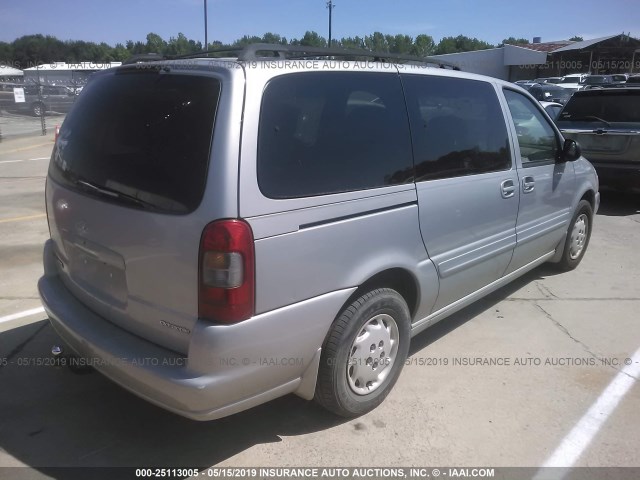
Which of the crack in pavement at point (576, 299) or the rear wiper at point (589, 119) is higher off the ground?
the rear wiper at point (589, 119)

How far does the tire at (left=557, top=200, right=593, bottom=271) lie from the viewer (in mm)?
5141

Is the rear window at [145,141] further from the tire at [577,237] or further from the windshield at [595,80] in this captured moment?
the windshield at [595,80]

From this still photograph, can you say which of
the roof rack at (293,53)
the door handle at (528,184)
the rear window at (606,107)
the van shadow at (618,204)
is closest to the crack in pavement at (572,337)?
the door handle at (528,184)

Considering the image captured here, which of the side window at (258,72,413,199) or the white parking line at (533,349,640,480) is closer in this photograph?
the side window at (258,72,413,199)

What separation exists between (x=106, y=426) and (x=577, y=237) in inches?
183

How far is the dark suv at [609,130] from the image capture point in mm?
7590

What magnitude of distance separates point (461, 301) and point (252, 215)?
2003mm

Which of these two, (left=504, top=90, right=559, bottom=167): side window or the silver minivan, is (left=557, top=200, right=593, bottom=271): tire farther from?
the silver minivan

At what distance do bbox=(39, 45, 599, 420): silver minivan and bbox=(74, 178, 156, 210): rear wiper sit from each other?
0.01 meters

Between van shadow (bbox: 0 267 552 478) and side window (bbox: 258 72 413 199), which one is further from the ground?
side window (bbox: 258 72 413 199)

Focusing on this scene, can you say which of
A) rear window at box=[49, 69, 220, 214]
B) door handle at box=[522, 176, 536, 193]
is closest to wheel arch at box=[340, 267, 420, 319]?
rear window at box=[49, 69, 220, 214]

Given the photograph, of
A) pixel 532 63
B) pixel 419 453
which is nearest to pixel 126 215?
pixel 419 453

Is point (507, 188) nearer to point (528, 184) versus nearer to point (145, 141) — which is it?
point (528, 184)

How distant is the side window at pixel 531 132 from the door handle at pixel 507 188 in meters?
0.30
